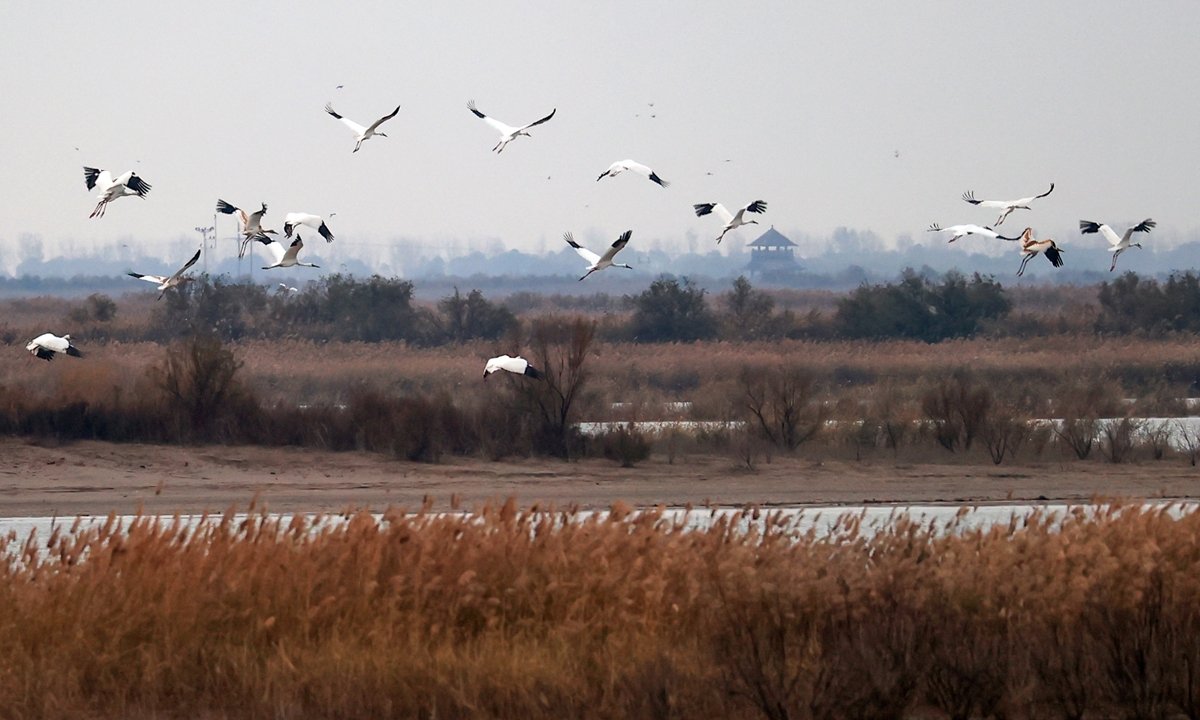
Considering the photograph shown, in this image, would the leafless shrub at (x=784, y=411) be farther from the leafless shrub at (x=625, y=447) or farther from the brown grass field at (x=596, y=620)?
the brown grass field at (x=596, y=620)

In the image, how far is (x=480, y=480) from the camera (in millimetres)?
26438

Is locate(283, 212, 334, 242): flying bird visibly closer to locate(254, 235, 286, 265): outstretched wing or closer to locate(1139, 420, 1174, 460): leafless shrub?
locate(254, 235, 286, 265): outstretched wing

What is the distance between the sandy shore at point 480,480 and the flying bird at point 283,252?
13.7 ft

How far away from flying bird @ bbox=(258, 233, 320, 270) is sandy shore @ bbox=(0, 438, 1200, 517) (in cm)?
417

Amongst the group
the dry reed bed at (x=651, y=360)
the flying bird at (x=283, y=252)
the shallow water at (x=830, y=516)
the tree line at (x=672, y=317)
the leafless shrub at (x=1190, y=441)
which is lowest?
the shallow water at (x=830, y=516)

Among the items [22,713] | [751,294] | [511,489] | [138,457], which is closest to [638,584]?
[22,713]

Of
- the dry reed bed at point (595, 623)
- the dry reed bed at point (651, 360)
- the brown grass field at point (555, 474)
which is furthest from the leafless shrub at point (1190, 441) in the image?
the dry reed bed at point (595, 623)

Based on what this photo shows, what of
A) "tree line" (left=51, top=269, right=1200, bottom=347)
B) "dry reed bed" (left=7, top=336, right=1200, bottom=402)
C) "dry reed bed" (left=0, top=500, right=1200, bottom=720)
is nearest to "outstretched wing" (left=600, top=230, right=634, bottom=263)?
"dry reed bed" (left=0, top=500, right=1200, bottom=720)

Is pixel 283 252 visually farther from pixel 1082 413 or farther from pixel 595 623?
pixel 1082 413

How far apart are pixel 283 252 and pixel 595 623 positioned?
13754mm

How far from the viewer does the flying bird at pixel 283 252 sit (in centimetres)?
2206

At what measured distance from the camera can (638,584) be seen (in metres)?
11.3

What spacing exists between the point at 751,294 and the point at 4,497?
49422 millimetres

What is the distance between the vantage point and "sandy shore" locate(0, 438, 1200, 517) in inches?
968
